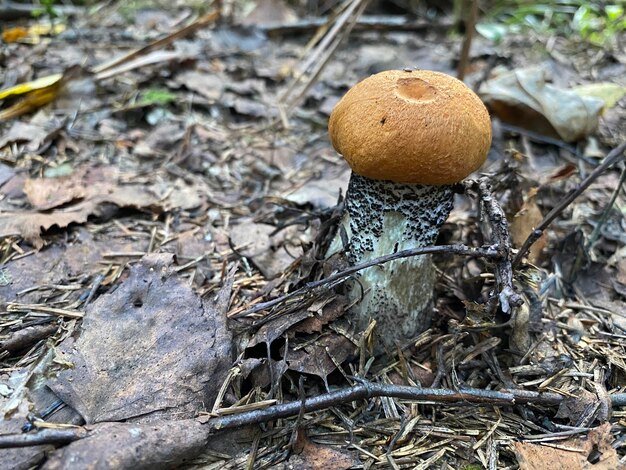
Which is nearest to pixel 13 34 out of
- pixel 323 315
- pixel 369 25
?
pixel 369 25

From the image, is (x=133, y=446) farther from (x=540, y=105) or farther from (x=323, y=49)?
(x=323, y=49)

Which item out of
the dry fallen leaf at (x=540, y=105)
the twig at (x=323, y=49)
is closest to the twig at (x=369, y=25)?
the twig at (x=323, y=49)

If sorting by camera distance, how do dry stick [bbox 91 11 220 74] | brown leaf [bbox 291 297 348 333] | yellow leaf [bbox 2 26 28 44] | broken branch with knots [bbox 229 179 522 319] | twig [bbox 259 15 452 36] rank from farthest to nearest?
twig [bbox 259 15 452 36]
yellow leaf [bbox 2 26 28 44]
dry stick [bbox 91 11 220 74]
brown leaf [bbox 291 297 348 333]
broken branch with knots [bbox 229 179 522 319]

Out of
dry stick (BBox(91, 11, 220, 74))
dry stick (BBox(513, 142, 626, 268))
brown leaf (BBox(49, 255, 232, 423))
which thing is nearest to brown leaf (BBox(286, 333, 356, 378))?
brown leaf (BBox(49, 255, 232, 423))

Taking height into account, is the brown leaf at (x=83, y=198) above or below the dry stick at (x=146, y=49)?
below

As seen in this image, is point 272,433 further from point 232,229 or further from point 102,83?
point 102,83

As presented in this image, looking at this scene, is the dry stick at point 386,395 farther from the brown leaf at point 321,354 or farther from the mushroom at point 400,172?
the mushroom at point 400,172

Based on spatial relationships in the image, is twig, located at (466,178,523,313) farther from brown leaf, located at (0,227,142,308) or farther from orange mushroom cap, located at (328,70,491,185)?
brown leaf, located at (0,227,142,308)
